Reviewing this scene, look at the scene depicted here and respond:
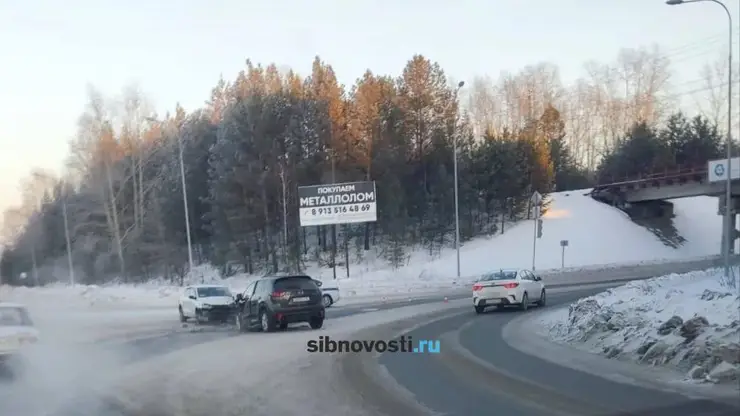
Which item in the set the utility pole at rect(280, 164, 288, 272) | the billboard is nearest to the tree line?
the utility pole at rect(280, 164, 288, 272)

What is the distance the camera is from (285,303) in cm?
2211

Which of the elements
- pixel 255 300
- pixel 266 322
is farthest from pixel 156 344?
pixel 255 300

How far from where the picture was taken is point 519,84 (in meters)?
94.4

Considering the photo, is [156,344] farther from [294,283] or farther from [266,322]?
[294,283]

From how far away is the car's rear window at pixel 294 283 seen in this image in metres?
22.4

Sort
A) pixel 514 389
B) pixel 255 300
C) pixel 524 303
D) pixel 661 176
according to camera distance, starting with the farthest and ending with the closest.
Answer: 1. pixel 661 176
2. pixel 524 303
3. pixel 255 300
4. pixel 514 389

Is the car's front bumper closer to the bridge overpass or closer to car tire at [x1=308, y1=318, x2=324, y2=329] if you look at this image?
car tire at [x1=308, y1=318, x2=324, y2=329]

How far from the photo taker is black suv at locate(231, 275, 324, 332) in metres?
22.1

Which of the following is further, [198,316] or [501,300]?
[198,316]

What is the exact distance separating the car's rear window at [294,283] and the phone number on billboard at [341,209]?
26.4 metres

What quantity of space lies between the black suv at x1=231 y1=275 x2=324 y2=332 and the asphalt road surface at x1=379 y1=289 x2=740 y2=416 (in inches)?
257

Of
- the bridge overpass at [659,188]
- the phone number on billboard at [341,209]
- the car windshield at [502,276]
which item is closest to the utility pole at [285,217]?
the phone number on billboard at [341,209]

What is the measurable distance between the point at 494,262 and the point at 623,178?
22.1 metres

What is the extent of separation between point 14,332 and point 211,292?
13.8m
